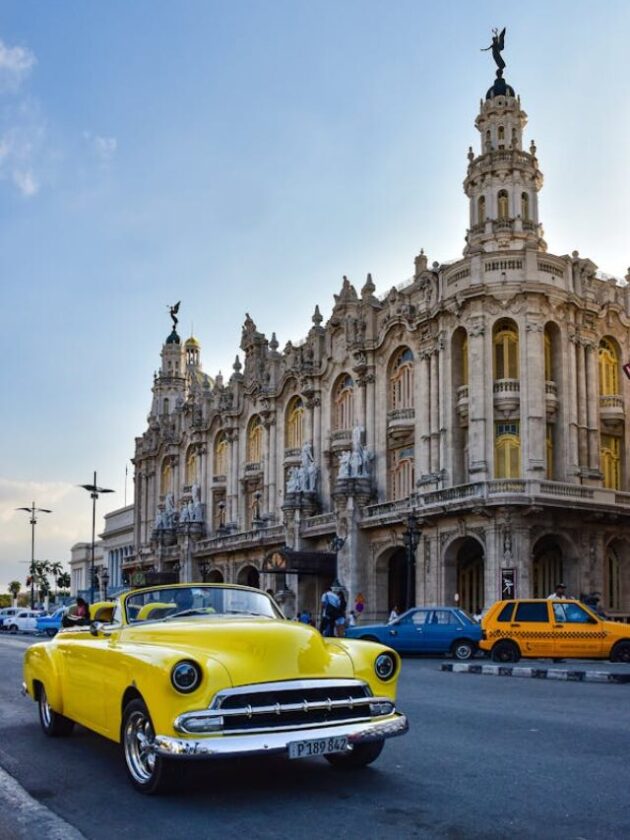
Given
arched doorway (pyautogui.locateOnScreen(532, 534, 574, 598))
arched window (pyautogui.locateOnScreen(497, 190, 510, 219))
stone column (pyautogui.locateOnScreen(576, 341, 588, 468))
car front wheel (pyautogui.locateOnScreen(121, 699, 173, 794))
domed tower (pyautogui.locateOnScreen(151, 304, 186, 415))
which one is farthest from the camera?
domed tower (pyautogui.locateOnScreen(151, 304, 186, 415))

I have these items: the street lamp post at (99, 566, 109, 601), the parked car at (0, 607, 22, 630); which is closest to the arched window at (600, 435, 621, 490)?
the parked car at (0, 607, 22, 630)

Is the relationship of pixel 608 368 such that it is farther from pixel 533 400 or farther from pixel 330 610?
pixel 330 610

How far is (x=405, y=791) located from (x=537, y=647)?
1489cm

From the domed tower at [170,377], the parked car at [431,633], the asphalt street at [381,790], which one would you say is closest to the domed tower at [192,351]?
the domed tower at [170,377]

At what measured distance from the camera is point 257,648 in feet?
22.7

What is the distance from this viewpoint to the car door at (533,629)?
68.6ft

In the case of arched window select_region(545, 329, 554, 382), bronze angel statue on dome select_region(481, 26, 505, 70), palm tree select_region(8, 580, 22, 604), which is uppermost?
bronze angel statue on dome select_region(481, 26, 505, 70)

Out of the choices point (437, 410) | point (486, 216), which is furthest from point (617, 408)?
point (486, 216)

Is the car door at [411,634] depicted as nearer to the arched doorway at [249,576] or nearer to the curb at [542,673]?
the curb at [542,673]

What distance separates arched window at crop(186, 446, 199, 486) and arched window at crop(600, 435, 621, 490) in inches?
1177

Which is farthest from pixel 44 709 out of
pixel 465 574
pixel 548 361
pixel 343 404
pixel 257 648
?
pixel 343 404

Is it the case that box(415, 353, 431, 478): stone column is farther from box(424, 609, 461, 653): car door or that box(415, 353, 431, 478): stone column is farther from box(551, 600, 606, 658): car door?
box(551, 600, 606, 658): car door

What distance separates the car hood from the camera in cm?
678

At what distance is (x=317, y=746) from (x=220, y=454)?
175ft
